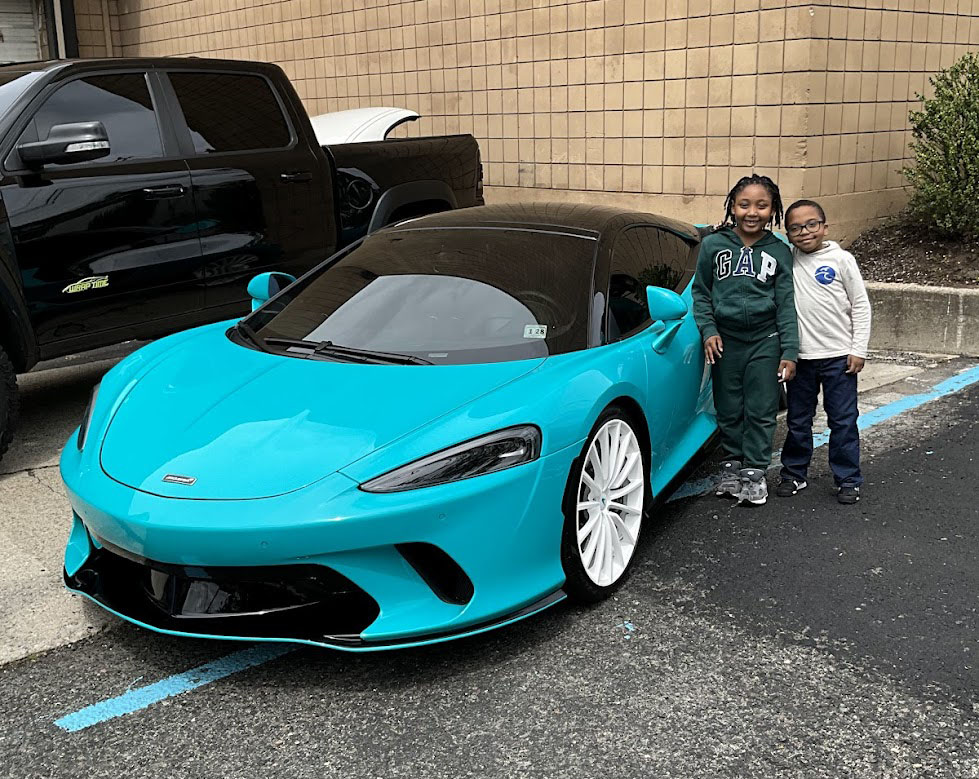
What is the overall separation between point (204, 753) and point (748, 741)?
57.2 inches

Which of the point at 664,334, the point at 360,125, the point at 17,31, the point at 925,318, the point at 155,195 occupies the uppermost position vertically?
the point at 17,31

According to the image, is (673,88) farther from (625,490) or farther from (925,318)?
(625,490)

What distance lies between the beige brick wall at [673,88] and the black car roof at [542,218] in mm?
3853

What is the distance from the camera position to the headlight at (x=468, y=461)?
3041mm

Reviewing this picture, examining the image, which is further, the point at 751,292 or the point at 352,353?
the point at 751,292

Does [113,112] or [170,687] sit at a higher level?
[113,112]

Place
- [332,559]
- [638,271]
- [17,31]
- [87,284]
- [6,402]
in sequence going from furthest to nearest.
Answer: [17,31] → [87,284] → [6,402] → [638,271] → [332,559]

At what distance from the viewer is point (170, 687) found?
124 inches

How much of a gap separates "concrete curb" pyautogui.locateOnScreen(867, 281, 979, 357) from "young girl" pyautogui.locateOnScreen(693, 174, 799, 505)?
10.3 feet

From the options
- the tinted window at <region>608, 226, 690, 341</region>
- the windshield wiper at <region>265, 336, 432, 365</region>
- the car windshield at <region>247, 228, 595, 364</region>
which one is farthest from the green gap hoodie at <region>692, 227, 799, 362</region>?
the windshield wiper at <region>265, 336, 432, 365</region>

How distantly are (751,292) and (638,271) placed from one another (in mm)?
483

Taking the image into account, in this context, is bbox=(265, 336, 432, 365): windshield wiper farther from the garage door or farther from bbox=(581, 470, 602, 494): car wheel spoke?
the garage door

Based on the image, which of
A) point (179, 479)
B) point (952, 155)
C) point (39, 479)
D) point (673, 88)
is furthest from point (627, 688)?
point (673, 88)

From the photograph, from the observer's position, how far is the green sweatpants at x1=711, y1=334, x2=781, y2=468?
4484mm
